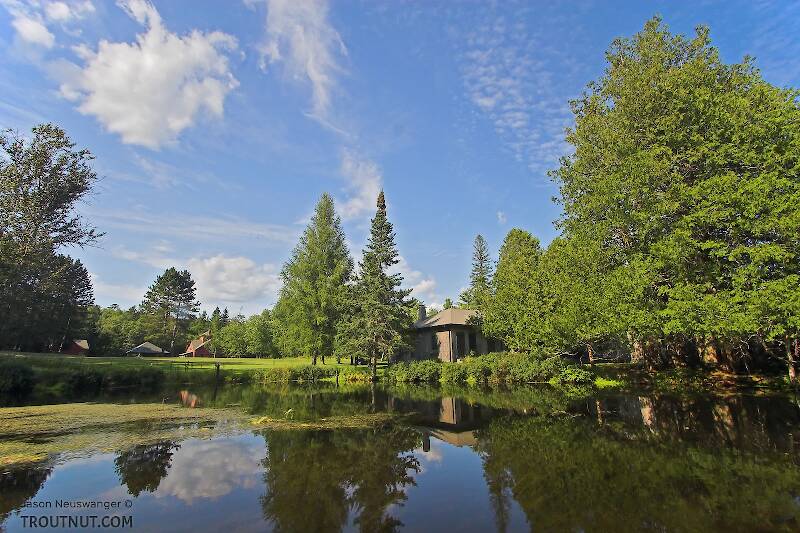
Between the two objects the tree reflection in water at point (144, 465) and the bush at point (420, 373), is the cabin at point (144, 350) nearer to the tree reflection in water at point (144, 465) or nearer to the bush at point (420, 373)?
the bush at point (420, 373)

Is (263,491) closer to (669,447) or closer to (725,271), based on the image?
(669,447)

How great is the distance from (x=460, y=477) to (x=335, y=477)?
2625 millimetres

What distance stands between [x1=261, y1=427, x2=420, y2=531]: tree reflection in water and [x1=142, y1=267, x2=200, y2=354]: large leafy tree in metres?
84.4

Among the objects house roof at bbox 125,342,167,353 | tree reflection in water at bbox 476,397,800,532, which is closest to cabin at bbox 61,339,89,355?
house roof at bbox 125,342,167,353

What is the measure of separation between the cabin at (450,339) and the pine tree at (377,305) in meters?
3.98

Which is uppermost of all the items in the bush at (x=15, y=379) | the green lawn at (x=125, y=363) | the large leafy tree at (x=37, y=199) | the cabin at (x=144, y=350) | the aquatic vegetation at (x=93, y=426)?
the large leafy tree at (x=37, y=199)

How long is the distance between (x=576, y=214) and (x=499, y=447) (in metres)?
17.8

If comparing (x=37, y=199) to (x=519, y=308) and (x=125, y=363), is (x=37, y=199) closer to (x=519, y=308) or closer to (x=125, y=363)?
(x=125, y=363)

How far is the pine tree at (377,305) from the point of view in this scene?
106 ft

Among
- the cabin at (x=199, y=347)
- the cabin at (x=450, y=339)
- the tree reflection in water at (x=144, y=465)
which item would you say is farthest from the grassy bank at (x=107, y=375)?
the cabin at (x=199, y=347)

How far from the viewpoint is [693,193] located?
1681cm

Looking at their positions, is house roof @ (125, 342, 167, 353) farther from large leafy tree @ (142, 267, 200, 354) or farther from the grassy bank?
the grassy bank

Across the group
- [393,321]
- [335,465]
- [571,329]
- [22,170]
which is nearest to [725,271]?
[571,329]

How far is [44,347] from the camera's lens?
54.4 m
